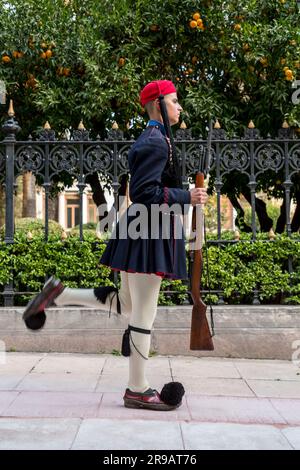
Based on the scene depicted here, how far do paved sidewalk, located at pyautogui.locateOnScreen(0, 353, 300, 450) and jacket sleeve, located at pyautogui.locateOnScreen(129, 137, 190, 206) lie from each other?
1.51 metres

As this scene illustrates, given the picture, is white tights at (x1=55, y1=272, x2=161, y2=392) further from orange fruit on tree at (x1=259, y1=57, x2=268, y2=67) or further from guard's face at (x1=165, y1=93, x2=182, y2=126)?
orange fruit on tree at (x1=259, y1=57, x2=268, y2=67)

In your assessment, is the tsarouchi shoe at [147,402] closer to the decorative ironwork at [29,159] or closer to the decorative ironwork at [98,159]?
the decorative ironwork at [98,159]

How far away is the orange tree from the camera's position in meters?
7.85

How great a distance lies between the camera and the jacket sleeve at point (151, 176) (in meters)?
4.02

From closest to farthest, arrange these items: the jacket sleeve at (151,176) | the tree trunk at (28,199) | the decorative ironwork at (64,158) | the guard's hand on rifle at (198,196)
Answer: the jacket sleeve at (151,176) → the guard's hand on rifle at (198,196) → the decorative ironwork at (64,158) → the tree trunk at (28,199)

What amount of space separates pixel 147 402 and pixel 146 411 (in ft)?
0.21

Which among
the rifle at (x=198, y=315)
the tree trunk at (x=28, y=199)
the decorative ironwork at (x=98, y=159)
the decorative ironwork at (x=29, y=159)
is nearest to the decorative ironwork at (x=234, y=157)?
the decorative ironwork at (x=98, y=159)

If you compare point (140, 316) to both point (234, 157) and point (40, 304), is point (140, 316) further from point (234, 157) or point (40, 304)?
point (234, 157)

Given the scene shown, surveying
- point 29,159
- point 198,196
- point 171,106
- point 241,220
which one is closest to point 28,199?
point 241,220

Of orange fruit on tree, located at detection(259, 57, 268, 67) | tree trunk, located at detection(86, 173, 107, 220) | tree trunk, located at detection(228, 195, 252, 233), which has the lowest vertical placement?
tree trunk, located at detection(228, 195, 252, 233)

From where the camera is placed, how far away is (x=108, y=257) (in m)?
4.34

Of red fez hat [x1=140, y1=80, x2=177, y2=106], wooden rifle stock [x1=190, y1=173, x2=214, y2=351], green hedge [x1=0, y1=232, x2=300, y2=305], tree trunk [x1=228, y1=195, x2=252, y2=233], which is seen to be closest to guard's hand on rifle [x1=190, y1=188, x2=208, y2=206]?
wooden rifle stock [x1=190, y1=173, x2=214, y2=351]

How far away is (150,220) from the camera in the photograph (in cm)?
414

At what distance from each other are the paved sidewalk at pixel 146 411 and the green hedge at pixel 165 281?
0.81 m
